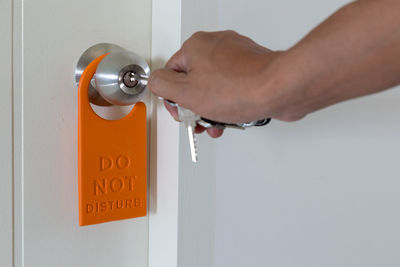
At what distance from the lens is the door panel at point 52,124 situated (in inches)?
18.6

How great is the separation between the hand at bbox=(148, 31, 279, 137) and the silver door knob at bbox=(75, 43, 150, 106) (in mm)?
74

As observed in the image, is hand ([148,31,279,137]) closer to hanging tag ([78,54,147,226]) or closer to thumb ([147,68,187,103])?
thumb ([147,68,187,103])

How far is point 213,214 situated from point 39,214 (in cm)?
25

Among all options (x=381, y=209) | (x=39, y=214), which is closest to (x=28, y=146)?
(x=39, y=214)

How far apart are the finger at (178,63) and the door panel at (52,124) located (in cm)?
13

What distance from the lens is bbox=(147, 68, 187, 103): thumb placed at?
41cm

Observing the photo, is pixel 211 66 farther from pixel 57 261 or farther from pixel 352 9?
pixel 57 261

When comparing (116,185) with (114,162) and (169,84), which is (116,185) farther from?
(169,84)

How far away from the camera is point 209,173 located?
592mm

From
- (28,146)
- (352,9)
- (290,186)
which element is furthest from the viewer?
(290,186)

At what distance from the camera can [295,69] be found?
0.32 meters

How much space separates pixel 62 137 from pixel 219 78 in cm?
24

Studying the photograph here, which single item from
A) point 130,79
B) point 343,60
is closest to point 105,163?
point 130,79

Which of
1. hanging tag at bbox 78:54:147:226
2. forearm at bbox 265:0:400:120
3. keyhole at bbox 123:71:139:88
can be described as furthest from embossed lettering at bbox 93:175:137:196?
forearm at bbox 265:0:400:120
